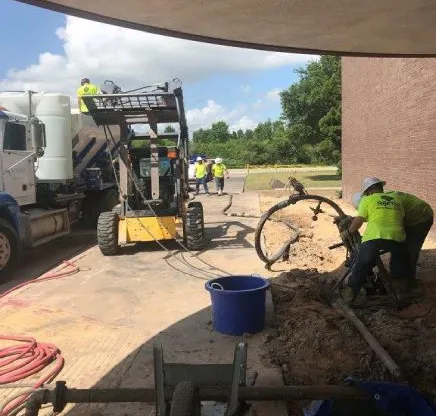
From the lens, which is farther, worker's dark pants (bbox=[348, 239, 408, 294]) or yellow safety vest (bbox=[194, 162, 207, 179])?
yellow safety vest (bbox=[194, 162, 207, 179])

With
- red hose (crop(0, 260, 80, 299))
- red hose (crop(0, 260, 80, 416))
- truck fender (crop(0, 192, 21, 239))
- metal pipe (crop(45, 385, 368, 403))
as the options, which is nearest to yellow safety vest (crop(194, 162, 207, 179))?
red hose (crop(0, 260, 80, 299))

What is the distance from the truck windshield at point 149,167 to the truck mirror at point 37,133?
2267 mm

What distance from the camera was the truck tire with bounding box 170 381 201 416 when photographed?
265 cm

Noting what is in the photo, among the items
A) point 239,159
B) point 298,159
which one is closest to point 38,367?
point 298,159

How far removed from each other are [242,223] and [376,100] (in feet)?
18.0

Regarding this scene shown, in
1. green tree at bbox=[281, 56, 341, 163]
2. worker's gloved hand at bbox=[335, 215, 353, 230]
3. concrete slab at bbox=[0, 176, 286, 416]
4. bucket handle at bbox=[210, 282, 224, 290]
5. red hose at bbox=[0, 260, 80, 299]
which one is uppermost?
green tree at bbox=[281, 56, 341, 163]

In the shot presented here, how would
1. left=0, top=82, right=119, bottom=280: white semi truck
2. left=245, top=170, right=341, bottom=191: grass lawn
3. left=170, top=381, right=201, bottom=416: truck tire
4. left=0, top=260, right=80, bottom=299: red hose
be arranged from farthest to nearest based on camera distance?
left=245, top=170, right=341, bottom=191: grass lawn → left=0, top=82, right=119, bottom=280: white semi truck → left=0, top=260, right=80, bottom=299: red hose → left=170, top=381, right=201, bottom=416: truck tire

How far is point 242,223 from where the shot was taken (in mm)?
14234

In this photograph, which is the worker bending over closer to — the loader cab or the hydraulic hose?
the hydraulic hose

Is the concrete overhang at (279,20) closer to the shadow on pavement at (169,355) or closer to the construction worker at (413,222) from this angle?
the construction worker at (413,222)

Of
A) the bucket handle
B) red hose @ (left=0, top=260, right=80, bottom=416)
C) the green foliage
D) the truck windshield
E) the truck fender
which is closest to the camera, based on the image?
red hose @ (left=0, top=260, right=80, bottom=416)

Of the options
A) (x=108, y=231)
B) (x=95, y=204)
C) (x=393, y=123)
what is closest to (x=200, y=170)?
(x=95, y=204)

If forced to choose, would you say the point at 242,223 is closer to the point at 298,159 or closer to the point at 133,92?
the point at 133,92

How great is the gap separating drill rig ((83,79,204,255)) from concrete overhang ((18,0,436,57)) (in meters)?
4.49
